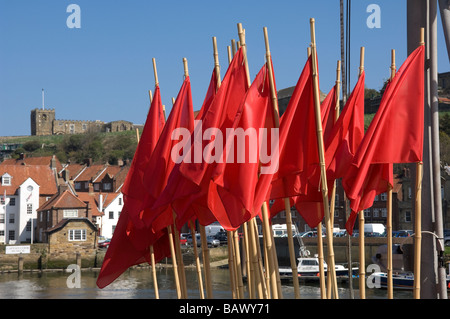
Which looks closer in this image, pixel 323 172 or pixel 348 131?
pixel 323 172

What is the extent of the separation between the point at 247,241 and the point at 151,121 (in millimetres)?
2722

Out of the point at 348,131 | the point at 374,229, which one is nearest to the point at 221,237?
the point at 374,229

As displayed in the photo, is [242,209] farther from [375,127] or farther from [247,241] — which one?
[375,127]

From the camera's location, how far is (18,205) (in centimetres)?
7225

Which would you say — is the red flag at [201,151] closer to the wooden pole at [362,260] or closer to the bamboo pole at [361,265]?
the wooden pole at [362,260]

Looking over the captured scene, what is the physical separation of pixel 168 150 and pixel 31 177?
67289mm

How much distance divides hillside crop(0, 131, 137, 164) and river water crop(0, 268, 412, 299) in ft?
208

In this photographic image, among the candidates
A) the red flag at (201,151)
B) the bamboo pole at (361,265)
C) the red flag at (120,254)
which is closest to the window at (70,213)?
the red flag at (120,254)

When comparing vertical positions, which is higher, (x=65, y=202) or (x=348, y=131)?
(x=348, y=131)

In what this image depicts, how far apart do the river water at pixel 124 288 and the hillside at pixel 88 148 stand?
63437 mm

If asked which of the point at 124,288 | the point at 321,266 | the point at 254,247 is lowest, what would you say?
the point at 124,288

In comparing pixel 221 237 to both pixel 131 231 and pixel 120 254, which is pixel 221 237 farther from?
pixel 131 231

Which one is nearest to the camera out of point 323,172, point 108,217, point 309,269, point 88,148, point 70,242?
point 323,172
